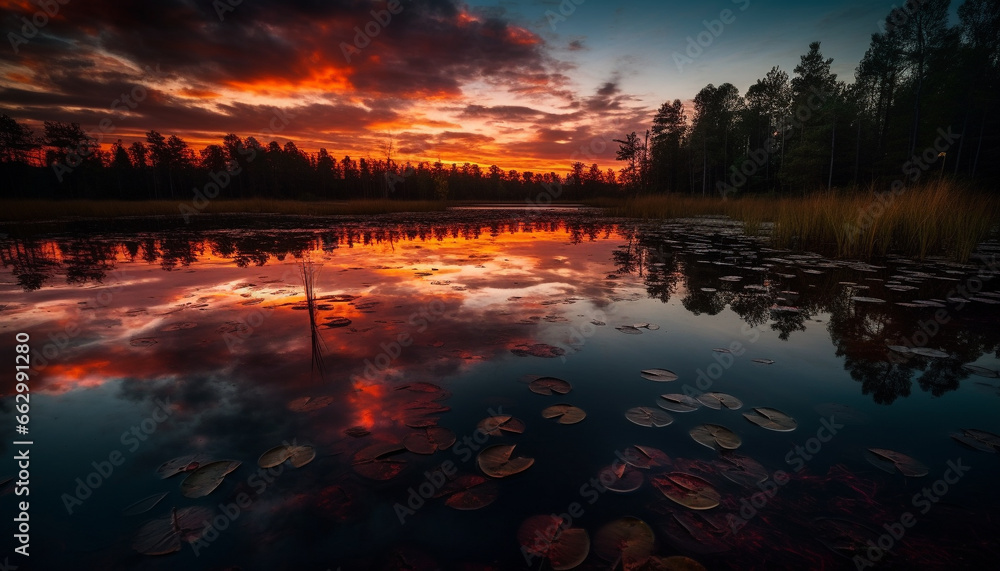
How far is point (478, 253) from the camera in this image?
32.6 ft

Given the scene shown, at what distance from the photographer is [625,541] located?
152cm

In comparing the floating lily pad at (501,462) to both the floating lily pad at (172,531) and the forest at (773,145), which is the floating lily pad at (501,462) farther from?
the forest at (773,145)

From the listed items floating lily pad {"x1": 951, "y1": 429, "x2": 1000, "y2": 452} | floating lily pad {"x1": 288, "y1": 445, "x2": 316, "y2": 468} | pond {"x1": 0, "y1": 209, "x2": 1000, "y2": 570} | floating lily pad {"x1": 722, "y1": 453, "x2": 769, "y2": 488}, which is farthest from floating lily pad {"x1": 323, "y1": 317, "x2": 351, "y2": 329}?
floating lily pad {"x1": 951, "y1": 429, "x2": 1000, "y2": 452}

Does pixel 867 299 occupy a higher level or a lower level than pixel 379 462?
higher

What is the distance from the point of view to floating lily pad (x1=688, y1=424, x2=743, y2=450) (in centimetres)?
212

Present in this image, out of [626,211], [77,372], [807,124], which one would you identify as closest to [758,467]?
[77,372]

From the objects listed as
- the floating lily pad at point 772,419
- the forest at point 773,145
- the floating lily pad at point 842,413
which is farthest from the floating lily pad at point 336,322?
the forest at point 773,145

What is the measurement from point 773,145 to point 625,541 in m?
54.8

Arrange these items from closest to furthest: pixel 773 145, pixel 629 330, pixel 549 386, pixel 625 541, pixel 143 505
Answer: pixel 625 541 < pixel 143 505 < pixel 549 386 < pixel 629 330 < pixel 773 145

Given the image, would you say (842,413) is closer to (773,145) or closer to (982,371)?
(982,371)

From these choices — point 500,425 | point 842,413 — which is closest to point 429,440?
point 500,425

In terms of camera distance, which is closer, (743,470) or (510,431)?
(743,470)

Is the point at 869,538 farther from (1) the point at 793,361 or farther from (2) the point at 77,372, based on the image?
(2) the point at 77,372

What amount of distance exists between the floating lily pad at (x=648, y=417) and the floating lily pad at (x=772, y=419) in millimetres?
535
